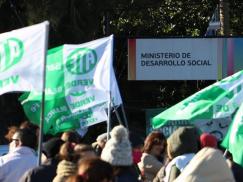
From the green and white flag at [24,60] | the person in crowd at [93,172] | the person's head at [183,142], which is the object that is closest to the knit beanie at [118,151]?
the person's head at [183,142]

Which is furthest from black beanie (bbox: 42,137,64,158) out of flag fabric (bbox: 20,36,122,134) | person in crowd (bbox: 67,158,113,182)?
person in crowd (bbox: 67,158,113,182)

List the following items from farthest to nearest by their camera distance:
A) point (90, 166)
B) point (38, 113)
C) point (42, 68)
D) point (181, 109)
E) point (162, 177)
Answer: point (38, 113), point (181, 109), point (42, 68), point (162, 177), point (90, 166)

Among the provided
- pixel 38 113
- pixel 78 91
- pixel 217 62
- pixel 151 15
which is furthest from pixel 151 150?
pixel 151 15

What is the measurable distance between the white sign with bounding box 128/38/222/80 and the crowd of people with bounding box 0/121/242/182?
9105 millimetres

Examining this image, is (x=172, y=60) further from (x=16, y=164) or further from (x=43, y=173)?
(x=43, y=173)

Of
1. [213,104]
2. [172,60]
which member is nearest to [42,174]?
[213,104]

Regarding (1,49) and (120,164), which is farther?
(1,49)

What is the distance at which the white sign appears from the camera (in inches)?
738

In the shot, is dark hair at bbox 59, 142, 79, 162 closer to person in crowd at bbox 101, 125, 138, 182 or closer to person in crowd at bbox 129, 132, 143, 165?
person in crowd at bbox 101, 125, 138, 182

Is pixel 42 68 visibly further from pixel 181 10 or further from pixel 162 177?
pixel 181 10

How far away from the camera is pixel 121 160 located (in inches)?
246

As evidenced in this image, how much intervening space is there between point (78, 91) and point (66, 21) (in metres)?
9.21

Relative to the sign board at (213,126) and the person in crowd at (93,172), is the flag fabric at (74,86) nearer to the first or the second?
the sign board at (213,126)

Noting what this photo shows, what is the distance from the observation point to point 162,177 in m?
7.70
